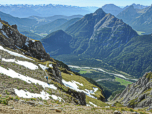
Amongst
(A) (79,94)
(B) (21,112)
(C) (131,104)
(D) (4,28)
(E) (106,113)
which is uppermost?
(D) (4,28)

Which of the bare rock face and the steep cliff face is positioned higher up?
the bare rock face

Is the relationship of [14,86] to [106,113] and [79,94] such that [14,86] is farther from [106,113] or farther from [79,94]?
[79,94]

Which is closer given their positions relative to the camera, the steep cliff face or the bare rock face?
the bare rock face

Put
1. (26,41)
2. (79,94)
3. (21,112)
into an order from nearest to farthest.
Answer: (21,112) → (79,94) → (26,41)

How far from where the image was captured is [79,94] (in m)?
61.4

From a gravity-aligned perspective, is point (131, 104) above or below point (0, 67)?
below

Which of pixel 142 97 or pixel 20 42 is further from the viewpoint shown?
pixel 142 97

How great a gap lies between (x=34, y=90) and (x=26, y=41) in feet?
204

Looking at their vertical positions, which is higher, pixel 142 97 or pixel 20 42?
pixel 20 42

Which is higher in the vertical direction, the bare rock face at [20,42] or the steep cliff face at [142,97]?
the bare rock face at [20,42]

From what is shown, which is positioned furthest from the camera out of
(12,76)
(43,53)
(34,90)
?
(43,53)

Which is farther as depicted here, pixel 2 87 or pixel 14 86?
pixel 14 86

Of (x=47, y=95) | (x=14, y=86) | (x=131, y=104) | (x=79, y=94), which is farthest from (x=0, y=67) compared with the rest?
(x=131, y=104)

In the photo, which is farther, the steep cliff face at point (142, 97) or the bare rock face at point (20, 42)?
the steep cliff face at point (142, 97)
